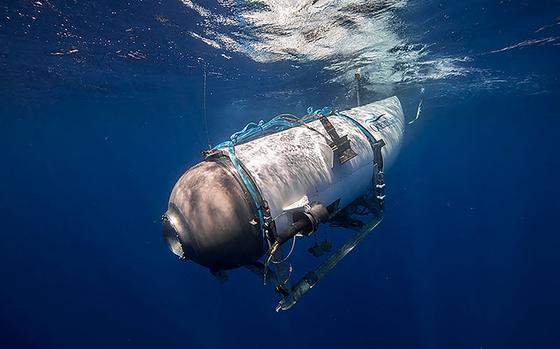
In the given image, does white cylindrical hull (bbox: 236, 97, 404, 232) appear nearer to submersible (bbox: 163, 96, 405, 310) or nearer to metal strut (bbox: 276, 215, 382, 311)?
submersible (bbox: 163, 96, 405, 310)

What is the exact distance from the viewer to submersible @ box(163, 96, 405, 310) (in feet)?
10.4

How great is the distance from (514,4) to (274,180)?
8.99 metres

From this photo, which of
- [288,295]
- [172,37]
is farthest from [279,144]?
[172,37]

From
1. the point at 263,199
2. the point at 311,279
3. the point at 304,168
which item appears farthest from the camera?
the point at 304,168

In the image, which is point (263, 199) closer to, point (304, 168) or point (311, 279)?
point (304, 168)

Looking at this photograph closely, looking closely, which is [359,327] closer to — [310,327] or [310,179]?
[310,327]

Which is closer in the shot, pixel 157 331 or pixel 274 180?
pixel 274 180

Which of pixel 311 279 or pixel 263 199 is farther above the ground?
pixel 263 199

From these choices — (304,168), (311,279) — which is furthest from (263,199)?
(311,279)

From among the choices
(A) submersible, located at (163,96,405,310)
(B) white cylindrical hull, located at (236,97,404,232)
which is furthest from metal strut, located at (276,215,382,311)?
(B) white cylindrical hull, located at (236,97,404,232)

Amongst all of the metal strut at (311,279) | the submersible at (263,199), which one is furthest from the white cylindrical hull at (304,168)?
the metal strut at (311,279)

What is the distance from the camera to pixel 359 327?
59.5 feet

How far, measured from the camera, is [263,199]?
128 inches

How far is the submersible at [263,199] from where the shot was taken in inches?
125
